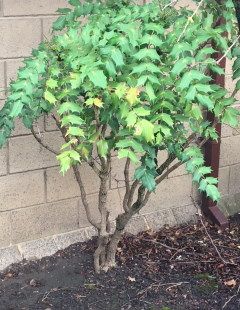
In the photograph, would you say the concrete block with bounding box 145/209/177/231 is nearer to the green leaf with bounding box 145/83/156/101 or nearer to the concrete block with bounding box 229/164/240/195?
the concrete block with bounding box 229/164/240/195

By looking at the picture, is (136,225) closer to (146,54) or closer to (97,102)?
(97,102)

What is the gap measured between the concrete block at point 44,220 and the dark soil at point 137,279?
166 millimetres

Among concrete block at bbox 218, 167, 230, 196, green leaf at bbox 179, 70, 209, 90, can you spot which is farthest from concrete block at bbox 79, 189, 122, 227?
green leaf at bbox 179, 70, 209, 90

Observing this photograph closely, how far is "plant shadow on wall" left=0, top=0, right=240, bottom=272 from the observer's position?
2.97 meters

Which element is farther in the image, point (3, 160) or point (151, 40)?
point (3, 160)

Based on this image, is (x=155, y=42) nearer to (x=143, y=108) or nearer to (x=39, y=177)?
(x=143, y=108)

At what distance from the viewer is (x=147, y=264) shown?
431cm

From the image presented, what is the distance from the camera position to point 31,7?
4.05m

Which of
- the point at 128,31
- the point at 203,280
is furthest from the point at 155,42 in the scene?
the point at 203,280

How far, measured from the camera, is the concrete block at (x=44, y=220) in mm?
4344

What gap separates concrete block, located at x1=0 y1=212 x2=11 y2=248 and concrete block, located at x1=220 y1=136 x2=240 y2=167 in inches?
72.9

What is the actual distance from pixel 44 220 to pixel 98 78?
1773 millimetres

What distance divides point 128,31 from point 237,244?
231cm

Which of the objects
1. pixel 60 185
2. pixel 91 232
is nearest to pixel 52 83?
pixel 60 185
